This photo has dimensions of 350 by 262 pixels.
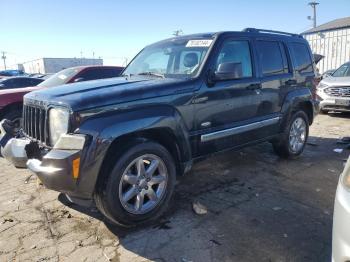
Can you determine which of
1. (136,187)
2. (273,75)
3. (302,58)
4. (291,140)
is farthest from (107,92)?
(302,58)

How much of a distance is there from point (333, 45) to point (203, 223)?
21387 mm

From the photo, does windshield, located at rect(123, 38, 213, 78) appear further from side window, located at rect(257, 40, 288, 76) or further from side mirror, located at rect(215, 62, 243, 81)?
side window, located at rect(257, 40, 288, 76)

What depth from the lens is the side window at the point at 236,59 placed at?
4207mm

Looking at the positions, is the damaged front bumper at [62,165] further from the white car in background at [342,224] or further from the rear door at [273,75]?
the rear door at [273,75]

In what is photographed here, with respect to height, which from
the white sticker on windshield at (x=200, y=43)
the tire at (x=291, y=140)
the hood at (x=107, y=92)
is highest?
the white sticker on windshield at (x=200, y=43)

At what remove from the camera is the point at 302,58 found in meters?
6.13

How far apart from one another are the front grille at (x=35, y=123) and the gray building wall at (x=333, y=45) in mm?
20745

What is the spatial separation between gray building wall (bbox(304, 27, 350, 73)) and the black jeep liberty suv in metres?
18.2

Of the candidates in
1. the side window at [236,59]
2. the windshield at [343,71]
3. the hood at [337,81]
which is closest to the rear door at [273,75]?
the side window at [236,59]

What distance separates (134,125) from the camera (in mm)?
3459

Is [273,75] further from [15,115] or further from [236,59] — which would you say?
[15,115]

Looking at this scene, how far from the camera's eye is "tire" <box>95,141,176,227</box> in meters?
3.41

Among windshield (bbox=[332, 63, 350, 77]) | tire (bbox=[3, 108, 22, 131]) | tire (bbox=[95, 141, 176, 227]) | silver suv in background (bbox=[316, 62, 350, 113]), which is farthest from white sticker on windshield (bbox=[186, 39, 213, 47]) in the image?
windshield (bbox=[332, 63, 350, 77])

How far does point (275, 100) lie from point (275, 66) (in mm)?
514
